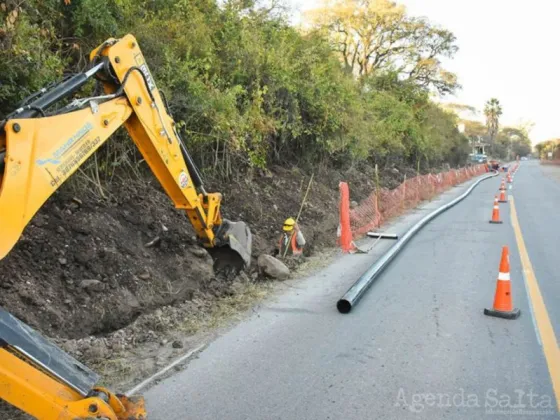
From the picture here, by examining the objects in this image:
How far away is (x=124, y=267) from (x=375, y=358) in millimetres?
3467

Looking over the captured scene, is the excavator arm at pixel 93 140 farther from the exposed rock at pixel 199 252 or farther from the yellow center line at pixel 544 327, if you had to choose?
the yellow center line at pixel 544 327

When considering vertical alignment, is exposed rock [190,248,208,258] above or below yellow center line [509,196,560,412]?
above

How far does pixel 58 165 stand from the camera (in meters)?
3.46

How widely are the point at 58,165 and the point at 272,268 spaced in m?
4.59

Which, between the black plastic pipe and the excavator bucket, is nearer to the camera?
the black plastic pipe

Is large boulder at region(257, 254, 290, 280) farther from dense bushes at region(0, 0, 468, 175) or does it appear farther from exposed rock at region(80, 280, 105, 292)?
dense bushes at region(0, 0, 468, 175)


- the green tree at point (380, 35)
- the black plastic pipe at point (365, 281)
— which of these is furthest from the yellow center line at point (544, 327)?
Answer: the green tree at point (380, 35)

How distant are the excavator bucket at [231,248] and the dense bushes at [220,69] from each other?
235 centimetres

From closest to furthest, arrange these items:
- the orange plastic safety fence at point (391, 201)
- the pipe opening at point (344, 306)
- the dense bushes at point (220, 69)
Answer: the pipe opening at point (344, 306) → the dense bushes at point (220, 69) → the orange plastic safety fence at point (391, 201)

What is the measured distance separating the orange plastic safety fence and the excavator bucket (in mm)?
4683

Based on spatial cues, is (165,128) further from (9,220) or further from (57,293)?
(9,220)

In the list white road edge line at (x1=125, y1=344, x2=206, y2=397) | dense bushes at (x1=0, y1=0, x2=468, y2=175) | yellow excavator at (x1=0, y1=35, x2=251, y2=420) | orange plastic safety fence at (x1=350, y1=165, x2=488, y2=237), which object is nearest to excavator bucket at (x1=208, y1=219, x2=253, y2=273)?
yellow excavator at (x1=0, y1=35, x2=251, y2=420)

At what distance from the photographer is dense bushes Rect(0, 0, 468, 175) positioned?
6.27 meters

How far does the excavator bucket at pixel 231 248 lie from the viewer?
22.7 feet
